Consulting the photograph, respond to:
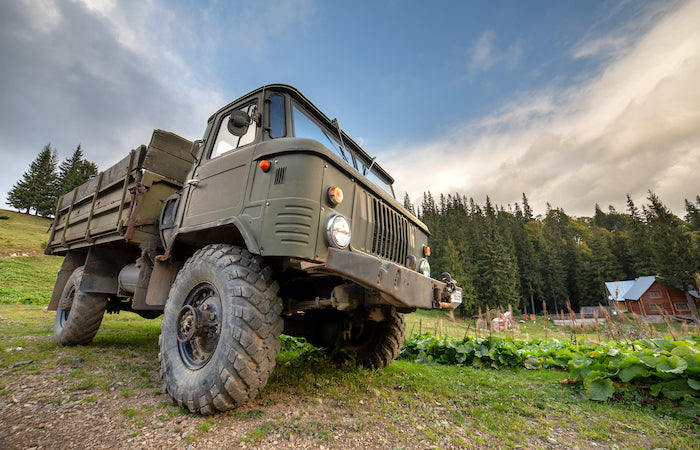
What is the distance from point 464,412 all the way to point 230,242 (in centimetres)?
299

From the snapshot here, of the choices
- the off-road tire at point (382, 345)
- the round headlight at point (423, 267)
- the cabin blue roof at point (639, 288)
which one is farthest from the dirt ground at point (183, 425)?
the cabin blue roof at point (639, 288)

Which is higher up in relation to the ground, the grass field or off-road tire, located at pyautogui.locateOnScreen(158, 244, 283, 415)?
off-road tire, located at pyautogui.locateOnScreen(158, 244, 283, 415)

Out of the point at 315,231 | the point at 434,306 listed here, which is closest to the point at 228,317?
the point at 315,231

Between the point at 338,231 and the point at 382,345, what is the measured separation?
244cm

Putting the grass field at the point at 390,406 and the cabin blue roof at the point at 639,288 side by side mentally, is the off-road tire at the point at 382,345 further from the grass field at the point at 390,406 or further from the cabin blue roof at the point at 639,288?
the cabin blue roof at the point at 639,288

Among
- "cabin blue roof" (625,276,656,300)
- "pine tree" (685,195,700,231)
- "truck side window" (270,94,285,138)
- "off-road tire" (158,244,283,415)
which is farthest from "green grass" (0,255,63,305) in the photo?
"pine tree" (685,195,700,231)

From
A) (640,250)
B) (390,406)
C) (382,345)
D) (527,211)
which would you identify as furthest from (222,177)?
(527,211)

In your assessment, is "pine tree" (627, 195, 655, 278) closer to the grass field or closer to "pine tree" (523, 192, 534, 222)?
"pine tree" (523, 192, 534, 222)

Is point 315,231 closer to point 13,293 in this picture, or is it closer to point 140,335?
point 140,335

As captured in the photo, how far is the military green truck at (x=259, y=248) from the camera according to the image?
8.13 feet

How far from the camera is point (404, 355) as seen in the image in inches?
236

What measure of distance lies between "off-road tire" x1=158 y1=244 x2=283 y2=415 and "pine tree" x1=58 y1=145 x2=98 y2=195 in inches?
2343

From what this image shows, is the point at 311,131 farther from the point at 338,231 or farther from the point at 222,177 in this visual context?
the point at 338,231

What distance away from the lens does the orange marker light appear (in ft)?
8.87
